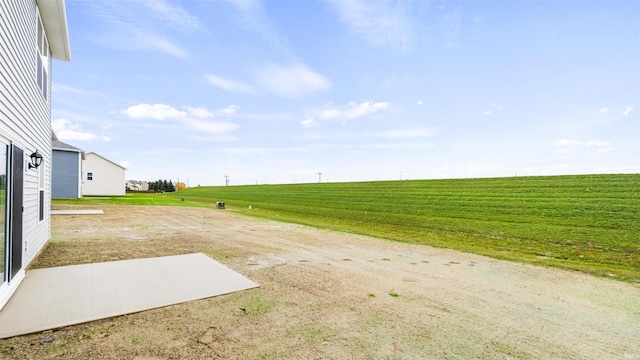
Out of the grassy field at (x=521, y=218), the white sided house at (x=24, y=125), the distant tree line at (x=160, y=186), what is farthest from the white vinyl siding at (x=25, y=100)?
the distant tree line at (x=160, y=186)

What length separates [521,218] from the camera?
12867 mm

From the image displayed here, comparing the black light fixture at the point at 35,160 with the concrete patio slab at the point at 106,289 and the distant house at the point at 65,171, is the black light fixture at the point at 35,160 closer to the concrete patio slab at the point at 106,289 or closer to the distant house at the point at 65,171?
the concrete patio slab at the point at 106,289

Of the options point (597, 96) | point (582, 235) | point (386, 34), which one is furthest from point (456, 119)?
point (582, 235)

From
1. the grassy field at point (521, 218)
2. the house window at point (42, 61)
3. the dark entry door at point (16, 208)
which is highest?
the house window at point (42, 61)

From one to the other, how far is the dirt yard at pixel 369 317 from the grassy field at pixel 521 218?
3148 mm

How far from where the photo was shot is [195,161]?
4591cm

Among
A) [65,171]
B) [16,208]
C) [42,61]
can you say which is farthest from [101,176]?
[16,208]

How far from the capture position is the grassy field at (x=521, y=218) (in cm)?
860

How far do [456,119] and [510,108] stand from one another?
4.38 metres

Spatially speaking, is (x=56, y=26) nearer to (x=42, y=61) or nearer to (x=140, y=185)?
(x=42, y=61)

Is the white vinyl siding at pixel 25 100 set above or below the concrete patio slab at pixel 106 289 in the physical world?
above

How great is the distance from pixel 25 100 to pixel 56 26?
10.6ft

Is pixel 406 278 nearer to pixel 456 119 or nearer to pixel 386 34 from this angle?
pixel 386 34

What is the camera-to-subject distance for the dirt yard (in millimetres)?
2793
